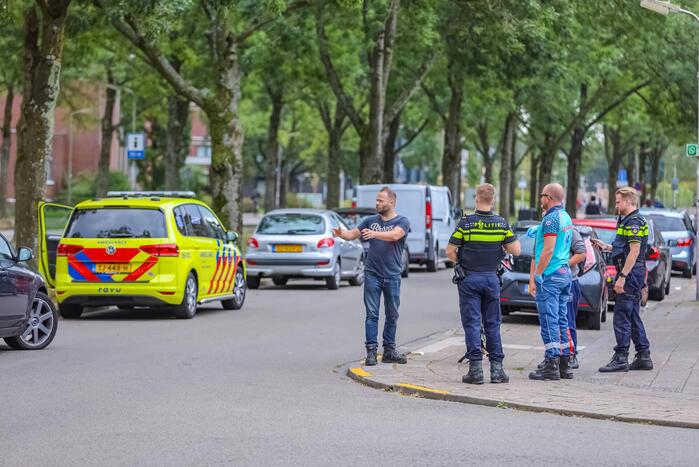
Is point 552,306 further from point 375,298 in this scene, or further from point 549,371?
point 375,298

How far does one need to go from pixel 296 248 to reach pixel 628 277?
1325cm

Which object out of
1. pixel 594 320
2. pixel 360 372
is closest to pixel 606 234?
pixel 594 320

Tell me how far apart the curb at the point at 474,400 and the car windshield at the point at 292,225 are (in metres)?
13.2

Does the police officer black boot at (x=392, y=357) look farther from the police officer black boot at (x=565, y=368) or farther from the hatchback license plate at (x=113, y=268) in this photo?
the hatchback license plate at (x=113, y=268)

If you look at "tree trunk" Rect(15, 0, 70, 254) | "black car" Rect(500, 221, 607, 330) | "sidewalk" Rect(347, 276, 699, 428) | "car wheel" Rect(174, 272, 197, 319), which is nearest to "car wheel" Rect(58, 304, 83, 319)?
"car wheel" Rect(174, 272, 197, 319)

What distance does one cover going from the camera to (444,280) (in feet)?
97.5

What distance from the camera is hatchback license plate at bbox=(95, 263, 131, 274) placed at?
17.8m

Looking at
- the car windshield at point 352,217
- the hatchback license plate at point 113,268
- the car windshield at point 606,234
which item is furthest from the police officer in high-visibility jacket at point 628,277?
the car windshield at point 352,217

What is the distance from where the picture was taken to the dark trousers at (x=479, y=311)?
446 inches

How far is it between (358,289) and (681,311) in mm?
6981

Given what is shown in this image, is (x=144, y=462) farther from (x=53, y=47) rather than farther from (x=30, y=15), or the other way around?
(x=30, y=15)

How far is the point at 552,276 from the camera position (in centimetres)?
1172

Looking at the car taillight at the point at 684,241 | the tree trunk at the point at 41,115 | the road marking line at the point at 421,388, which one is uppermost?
the tree trunk at the point at 41,115

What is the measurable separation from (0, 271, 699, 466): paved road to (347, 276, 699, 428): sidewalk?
22 cm
